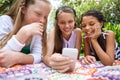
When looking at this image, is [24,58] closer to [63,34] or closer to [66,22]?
[66,22]

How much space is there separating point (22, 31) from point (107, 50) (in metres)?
0.94

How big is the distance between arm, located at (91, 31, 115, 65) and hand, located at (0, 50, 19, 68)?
849 mm

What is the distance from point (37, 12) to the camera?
205 centimetres

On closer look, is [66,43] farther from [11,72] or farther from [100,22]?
[11,72]

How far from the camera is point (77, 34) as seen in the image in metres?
2.86

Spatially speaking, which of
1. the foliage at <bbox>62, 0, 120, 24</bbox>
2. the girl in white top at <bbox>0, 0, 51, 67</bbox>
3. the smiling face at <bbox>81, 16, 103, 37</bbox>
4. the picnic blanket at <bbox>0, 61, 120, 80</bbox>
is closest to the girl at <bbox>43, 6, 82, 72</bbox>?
the smiling face at <bbox>81, 16, 103, 37</bbox>

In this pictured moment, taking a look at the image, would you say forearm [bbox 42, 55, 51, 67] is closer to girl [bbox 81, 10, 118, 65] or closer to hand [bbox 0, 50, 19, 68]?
hand [bbox 0, 50, 19, 68]

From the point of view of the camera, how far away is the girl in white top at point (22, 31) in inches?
72.0

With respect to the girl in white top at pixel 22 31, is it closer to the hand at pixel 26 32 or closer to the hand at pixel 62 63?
the hand at pixel 26 32

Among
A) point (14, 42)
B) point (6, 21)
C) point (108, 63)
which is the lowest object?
point (108, 63)

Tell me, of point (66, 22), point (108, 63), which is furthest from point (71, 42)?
point (108, 63)

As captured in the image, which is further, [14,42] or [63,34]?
[63,34]

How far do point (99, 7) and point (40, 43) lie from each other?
570 centimetres

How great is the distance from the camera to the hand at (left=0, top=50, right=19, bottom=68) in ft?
5.77
